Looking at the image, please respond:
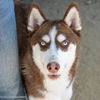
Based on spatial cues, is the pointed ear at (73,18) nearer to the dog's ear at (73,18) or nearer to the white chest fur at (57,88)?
the dog's ear at (73,18)

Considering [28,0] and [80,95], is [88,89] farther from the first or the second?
[28,0]

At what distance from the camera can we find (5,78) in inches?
115

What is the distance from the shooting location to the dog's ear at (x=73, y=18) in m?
2.81

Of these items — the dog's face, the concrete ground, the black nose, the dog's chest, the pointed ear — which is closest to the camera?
the black nose

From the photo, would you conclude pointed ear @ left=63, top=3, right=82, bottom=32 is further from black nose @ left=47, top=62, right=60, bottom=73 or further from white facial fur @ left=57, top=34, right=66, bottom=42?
black nose @ left=47, top=62, right=60, bottom=73

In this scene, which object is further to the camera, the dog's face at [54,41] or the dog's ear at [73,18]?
the dog's ear at [73,18]

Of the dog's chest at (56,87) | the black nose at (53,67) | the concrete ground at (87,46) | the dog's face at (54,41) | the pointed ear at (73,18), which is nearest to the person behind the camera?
the black nose at (53,67)

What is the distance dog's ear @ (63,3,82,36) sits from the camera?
9.22 feet

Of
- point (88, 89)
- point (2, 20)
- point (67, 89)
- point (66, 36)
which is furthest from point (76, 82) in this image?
point (2, 20)

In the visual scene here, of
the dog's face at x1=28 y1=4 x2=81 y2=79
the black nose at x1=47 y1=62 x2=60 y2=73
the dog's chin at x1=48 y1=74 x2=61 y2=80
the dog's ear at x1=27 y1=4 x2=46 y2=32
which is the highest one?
the dog's ear at x1=27 y1=4 x2=46 y2=32

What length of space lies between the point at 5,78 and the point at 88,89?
0.99 m

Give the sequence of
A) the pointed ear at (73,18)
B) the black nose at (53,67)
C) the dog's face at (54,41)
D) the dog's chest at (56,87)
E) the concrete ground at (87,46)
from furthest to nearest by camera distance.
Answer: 1. the concrete ground at (87,46)
2. the dog's chest at (56,87)
3. the pointed ear at (73,18)
4. the dog's face at (54,41)
5. the black nose at (53,67)

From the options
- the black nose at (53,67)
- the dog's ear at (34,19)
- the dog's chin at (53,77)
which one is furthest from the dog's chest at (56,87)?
the dog's ear at (34,19)

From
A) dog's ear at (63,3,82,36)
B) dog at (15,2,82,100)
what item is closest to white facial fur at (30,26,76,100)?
dog at (15,2,82,100)
